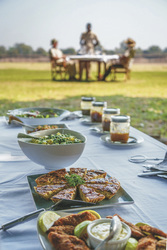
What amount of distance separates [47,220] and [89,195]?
0.62 feet

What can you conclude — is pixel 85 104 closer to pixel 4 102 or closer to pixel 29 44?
pixel 4 102

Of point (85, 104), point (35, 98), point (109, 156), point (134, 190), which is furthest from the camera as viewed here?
point (35, 98)

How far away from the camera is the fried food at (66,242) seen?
1.89ft

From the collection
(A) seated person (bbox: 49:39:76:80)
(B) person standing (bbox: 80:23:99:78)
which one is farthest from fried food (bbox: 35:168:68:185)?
(B) person standing (bbox: 80:23:99:78)

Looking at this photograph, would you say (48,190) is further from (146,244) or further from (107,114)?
(107,114)

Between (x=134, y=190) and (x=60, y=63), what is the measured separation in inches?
451

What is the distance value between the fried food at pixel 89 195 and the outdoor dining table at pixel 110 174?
3cm

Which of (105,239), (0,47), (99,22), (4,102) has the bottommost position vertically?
(4,102)

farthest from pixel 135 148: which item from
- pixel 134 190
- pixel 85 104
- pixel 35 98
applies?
pixel 35 98

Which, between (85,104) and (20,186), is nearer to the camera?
(20,186)

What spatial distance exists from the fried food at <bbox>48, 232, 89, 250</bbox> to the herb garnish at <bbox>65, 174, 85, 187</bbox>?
0.30 meters

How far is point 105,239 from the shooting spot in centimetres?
55

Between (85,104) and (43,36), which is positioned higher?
(43,36)

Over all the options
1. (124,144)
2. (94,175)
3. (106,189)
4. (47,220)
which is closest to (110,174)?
(94,175)
